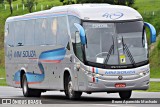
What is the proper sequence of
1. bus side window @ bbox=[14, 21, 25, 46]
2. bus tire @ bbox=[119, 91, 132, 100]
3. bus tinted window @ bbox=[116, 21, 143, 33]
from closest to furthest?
bus tinted window @ bbox=[116, 21, 143, 33]
bus tire @ bbox=[119, 91, 132, 100]
bus side window @ bbox=[14, 21, 25, 46]

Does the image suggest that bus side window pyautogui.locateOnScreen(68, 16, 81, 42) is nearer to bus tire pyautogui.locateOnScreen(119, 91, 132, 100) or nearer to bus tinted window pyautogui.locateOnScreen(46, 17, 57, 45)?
bus tinted window pyautogui.locateOnScreen(46, 17, 57, 45)

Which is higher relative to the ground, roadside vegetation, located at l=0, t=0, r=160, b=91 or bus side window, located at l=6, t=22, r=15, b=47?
bus side window, located at l=6, t=22, r=15, b=47

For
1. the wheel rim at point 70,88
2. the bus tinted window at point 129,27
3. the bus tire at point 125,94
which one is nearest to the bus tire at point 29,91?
the wheel rim at point 70,88

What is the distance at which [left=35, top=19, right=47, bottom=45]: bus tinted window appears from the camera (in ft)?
97.9

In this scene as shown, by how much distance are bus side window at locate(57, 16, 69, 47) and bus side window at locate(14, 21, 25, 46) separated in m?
4.62

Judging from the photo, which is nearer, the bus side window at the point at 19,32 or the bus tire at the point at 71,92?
the bus tire at the point at 71,92

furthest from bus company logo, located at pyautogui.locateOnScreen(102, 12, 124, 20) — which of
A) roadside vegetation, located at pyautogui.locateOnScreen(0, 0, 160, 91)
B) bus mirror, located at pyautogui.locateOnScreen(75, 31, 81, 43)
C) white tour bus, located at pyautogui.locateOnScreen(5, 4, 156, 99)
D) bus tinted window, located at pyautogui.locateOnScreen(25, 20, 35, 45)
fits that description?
roadside vegetation, located at pyautogui.locateOnScreen(0, 0, 160, 91)

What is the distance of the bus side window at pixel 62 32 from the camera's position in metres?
27.1

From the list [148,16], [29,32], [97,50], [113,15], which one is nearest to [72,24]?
[113,15]

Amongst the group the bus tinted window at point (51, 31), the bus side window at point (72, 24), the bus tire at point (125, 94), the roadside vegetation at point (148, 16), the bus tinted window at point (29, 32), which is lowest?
the roadside vegetation at point (148, 16)

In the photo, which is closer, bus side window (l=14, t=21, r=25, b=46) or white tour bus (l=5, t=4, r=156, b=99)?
white tour bus (l=5, t=4, r=156, b=99)

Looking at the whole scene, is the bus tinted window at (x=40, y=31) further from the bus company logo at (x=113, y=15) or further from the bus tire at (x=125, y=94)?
the bus tire at (x=125, y=94)

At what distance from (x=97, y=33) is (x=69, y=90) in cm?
256

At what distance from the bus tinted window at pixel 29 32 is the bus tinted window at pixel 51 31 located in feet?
6.47
